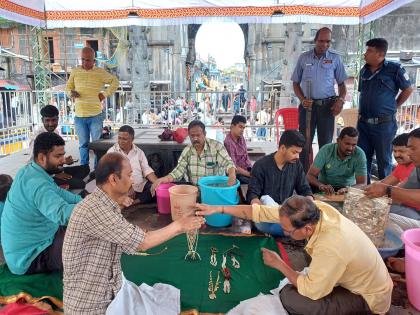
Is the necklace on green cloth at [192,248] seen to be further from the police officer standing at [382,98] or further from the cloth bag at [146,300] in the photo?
the police officer standing at [382,98]

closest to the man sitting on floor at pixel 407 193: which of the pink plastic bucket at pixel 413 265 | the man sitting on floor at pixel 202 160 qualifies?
the pink plastic bucket at pixel 413 265

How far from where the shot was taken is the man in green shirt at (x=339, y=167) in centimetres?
396

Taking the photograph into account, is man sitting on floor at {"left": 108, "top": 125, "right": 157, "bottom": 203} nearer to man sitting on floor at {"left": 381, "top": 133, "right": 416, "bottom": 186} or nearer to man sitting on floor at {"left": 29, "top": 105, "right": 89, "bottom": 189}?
man sitting on floor at {"left": 29, "top": 105, "right": 89, "bottom": 189}

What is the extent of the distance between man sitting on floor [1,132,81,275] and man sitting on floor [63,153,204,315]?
49 cm

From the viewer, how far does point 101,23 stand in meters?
6.75

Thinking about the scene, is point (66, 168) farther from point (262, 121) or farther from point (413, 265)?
point (262, 121)

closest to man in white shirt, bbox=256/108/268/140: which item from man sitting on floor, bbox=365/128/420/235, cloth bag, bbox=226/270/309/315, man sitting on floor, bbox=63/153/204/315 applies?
man sitting on floor, bbox=365/128/420/235

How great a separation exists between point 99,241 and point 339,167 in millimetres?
3021

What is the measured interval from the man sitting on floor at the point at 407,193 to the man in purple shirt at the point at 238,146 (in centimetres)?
178

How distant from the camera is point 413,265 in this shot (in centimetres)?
221

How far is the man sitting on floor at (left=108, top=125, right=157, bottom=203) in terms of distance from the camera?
402cm

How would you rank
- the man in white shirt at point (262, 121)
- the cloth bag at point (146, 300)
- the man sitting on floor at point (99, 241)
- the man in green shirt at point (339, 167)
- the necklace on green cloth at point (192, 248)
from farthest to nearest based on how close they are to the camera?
the man in white shirt at point (262, 121) → the man in green shirt at point (339, 167) → the necklace on green cloth at point (192, 248) → the cloth bag at point (146, 300) → the man sitting on floor at point (99, 241)

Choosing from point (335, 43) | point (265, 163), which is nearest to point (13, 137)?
point (265, 163)

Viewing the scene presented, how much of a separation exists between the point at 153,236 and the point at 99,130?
13.9ft
